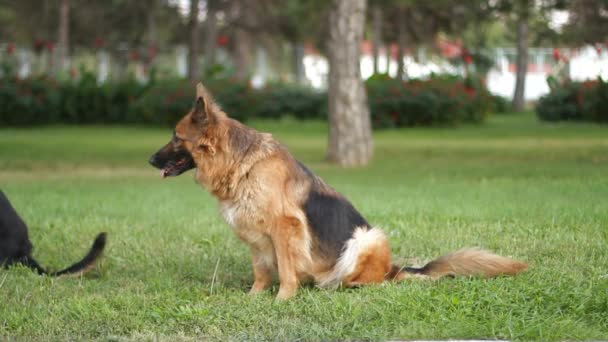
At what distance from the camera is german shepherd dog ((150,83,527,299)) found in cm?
673

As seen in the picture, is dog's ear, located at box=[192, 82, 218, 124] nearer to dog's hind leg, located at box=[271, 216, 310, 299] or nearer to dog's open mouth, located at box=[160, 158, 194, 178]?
dog's open mouth, located at box=[160, 158, 194, 178]

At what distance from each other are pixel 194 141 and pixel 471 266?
2283 millimetres

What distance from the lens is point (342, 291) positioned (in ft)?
22.3

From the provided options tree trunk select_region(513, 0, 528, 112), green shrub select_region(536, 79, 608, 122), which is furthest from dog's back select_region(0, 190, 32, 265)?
tree trunk select_region(513, 0, 528, 112)

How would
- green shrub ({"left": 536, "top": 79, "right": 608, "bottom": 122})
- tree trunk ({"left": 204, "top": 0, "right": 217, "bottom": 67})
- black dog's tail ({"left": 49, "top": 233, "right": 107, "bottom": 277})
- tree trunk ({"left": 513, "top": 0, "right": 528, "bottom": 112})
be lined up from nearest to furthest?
black dog's tail ({"left": 49, "top": 233, "right": 107, "bottom": 277})
green shrub ({"left": 536, "top": 79, "right": 608, "bottom": 122})
tree trunk ({"left": 204, "top": 0, "right": 217, "bottom": 67})
tree trunk ({"left": 513, "top": 0, "right": 528, "bottom": 112})

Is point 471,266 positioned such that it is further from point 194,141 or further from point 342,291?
point 194,141

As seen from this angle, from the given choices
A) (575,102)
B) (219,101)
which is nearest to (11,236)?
(219,101)

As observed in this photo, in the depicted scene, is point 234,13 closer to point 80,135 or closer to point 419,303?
point 80,135

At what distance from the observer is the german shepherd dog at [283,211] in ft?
22.1

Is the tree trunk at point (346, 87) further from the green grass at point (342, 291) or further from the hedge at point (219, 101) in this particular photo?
the hedge at point (219, 101)

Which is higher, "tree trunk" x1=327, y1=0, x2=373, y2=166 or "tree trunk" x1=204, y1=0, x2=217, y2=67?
"tree trunk" x1=204, y1=0, x2=217, y2=67

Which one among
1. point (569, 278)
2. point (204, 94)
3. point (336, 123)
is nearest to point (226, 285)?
point (204, 94)

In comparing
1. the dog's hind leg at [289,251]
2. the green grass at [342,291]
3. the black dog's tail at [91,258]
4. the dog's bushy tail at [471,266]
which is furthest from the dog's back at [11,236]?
the dog's bushy tail at [471,266]

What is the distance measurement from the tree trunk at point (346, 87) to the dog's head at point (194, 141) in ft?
34.2
